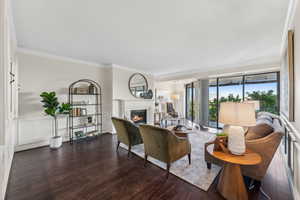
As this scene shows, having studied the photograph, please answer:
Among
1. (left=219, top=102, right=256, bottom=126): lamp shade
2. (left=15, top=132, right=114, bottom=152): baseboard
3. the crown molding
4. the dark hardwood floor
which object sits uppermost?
the crown molding

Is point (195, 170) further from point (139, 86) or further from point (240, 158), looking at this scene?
point (139, 86)

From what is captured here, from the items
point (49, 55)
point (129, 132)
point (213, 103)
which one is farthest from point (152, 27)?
point (213, 103)

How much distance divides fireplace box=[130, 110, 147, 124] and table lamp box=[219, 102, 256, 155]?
157 inches

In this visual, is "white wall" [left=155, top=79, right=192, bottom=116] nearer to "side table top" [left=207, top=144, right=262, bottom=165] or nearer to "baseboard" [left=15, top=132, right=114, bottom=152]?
"baseboard" [left=15, top=132, right=114, bottom=152]

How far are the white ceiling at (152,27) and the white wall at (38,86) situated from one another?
361 mm

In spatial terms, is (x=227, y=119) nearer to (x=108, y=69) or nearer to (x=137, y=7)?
(x=137, y=7)

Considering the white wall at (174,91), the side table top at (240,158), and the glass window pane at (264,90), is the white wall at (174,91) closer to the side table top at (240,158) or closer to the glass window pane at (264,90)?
the glass window pane at (264,90)

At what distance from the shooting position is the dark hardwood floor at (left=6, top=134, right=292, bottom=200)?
1.75m

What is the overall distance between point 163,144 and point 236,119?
113 cm

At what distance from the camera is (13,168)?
94.7 inches

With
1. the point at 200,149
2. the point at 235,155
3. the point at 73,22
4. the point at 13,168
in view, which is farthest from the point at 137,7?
the point at 13,168

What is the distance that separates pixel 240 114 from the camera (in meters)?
1.49

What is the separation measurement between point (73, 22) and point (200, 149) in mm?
3723

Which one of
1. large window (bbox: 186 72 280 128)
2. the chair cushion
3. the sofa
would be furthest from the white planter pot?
large window (bbox: 186 72 280 128)
